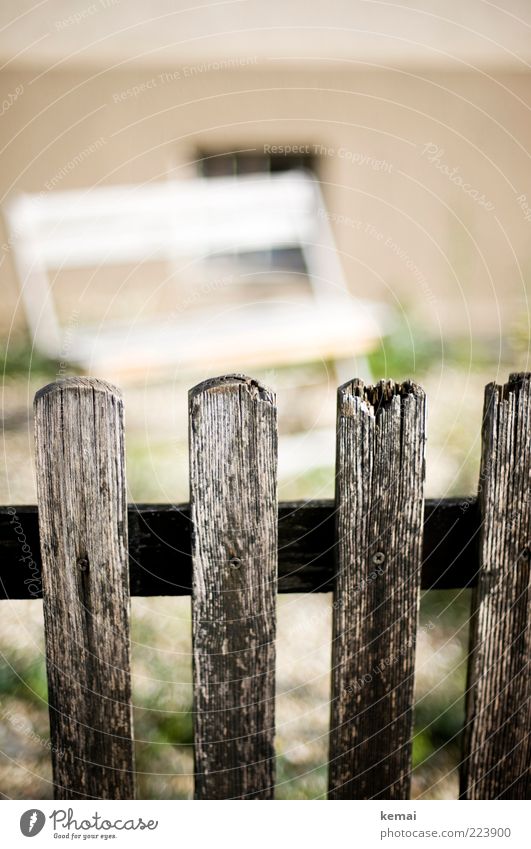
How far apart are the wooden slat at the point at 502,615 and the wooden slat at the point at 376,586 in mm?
91

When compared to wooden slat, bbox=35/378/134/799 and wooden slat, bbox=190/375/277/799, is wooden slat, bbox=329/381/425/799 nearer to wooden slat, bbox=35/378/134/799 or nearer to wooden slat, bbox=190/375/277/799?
wooden slat, bbox=190/375/277/799

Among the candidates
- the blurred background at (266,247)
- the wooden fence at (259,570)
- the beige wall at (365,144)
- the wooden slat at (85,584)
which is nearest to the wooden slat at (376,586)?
the wooden fence at (259,570)

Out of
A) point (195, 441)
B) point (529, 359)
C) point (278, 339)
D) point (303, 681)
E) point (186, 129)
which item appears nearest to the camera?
point (195, 441)

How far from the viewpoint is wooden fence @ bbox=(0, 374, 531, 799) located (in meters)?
0.86

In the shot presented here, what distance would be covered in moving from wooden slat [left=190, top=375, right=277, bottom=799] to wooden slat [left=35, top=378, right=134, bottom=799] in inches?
3.8

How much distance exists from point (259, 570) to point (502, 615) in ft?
1.14

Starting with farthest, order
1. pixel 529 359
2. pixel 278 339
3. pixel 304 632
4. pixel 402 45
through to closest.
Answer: pixel 402 45 < pixel 278 339 < pixel 529 359 < pixel 304 632

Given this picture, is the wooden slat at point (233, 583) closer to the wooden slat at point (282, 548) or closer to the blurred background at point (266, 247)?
the wooden slat at point (282, 548)

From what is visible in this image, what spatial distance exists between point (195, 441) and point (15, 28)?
10.6 feet

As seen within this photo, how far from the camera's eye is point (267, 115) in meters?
5.09

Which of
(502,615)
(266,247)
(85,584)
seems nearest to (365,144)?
(266,247)

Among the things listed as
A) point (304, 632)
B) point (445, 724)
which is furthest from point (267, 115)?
point (445, 724)

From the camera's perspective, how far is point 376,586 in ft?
3.03
